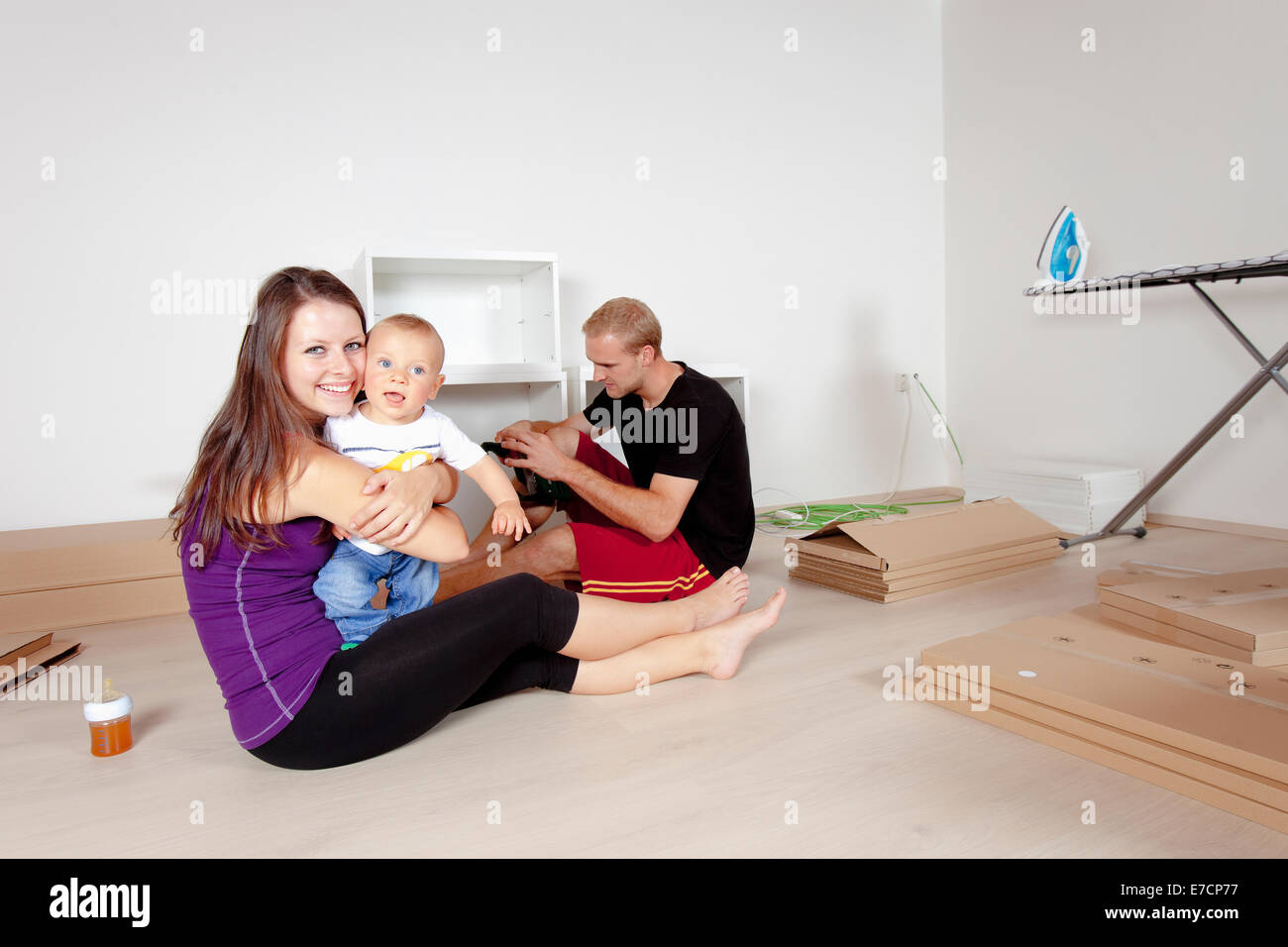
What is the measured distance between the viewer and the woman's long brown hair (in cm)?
127

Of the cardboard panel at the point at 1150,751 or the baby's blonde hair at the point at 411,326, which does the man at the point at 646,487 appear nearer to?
the baby's blonde hair at the point at 411,326

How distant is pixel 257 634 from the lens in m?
1.35

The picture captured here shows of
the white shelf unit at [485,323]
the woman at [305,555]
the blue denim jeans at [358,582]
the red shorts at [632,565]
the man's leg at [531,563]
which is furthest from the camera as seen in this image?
the white shelf unit at [485,323]

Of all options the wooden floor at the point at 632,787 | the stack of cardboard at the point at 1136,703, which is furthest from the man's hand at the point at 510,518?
the stack of cardboard at the point at 1136,703

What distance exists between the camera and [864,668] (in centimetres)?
188

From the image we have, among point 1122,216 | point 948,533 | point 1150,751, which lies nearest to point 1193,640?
point 1150,751

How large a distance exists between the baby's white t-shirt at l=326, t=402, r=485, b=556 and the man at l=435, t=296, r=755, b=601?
1.77 ft

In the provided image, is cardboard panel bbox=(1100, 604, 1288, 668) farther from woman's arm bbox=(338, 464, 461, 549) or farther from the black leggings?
woman's arm bbox=(338, 464, 461, 549)

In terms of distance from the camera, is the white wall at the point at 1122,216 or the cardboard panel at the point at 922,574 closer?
the cardboard panel at the point at 922,574

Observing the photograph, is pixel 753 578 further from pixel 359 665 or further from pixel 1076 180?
pixel 1076 180

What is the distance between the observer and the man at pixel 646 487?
2104mm

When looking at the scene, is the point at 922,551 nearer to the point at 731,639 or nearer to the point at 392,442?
the point at 731,639

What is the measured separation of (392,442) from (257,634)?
0.38 meters
